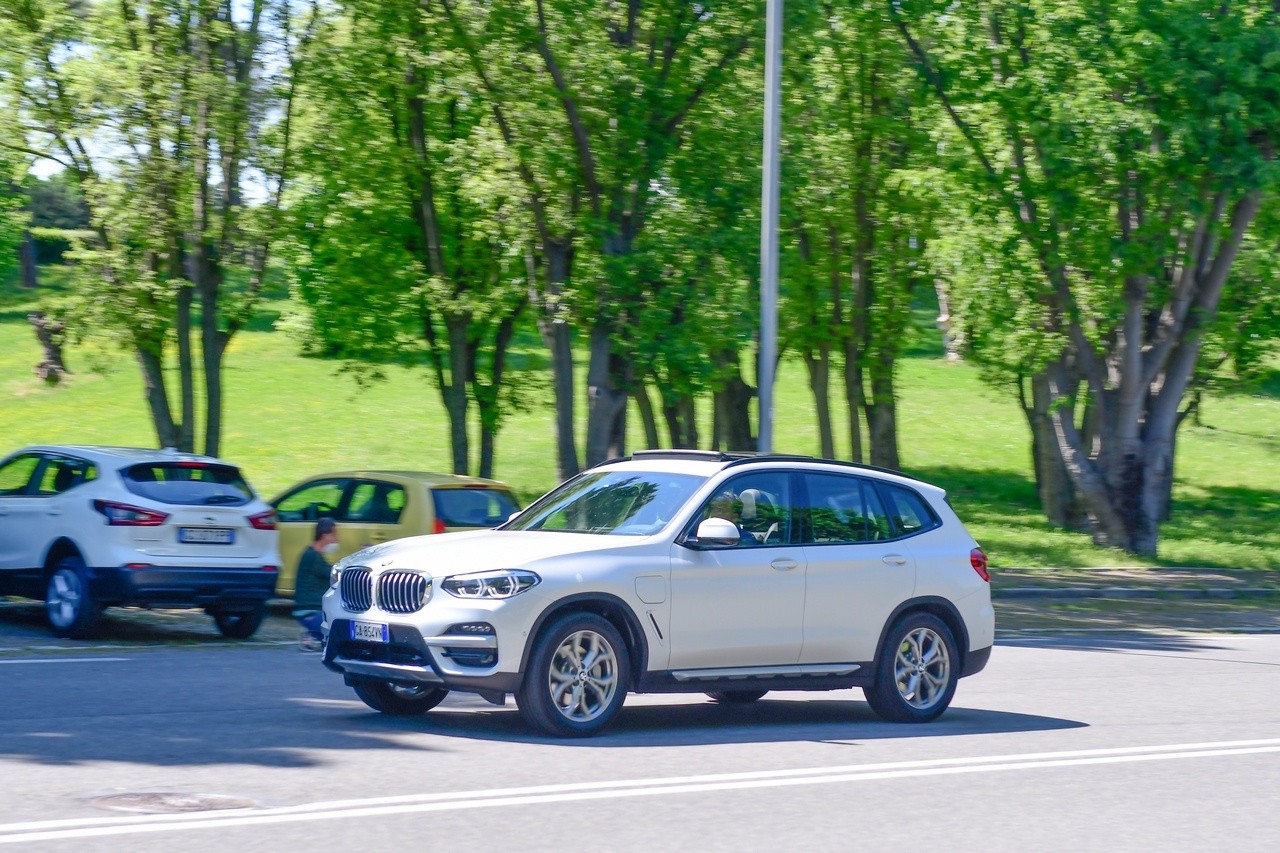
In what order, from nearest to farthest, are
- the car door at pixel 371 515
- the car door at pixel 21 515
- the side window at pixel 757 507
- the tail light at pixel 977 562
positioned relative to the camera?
the side window at pixel 757 507
the tail light at pixel 977 562
the car door at pixel 21 515
the car door at pixel 371 515

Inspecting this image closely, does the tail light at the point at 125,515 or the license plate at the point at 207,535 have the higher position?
the tail light at the point at 125,515

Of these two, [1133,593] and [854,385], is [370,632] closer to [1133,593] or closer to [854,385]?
[1133,593]

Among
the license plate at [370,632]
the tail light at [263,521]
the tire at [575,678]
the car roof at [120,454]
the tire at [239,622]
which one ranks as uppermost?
the car roof at [120,454]

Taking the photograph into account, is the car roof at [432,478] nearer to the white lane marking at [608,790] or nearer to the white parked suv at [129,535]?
the white parked suv at [129,535]

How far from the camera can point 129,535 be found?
537 inches

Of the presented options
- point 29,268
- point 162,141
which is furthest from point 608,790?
point 29,268

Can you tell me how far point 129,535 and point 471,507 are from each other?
3665 millimetres

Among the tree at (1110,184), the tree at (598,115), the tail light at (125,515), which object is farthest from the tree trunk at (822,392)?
the tail light at (125,515)

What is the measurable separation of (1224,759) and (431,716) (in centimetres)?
475

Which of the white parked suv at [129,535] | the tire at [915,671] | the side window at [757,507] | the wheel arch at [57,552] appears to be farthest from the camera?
the wheel arch at [57,552]

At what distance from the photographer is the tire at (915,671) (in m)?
10.6

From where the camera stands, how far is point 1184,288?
87.5 ft

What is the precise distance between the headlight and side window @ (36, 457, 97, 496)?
20.3 feet

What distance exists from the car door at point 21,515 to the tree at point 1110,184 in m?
15.8
